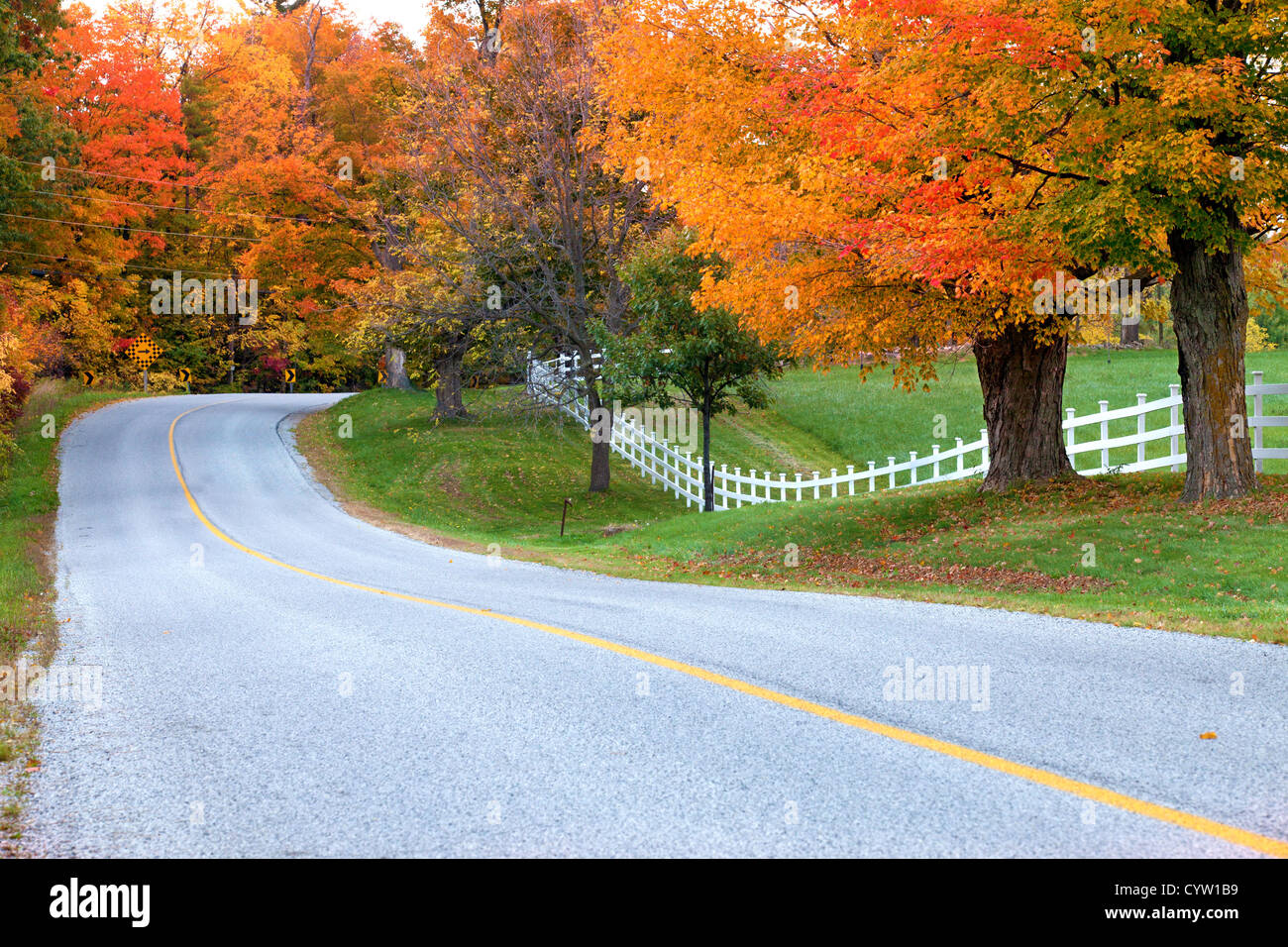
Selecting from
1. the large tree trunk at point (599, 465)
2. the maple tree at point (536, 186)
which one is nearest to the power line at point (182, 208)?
the maple tree at point (536, 186)

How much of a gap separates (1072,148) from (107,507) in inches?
852

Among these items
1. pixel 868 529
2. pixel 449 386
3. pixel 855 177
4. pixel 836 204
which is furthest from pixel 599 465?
pixel 855 177

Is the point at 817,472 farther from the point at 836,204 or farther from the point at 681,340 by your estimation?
Result: the point at 836,204

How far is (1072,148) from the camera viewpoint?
12.2 m

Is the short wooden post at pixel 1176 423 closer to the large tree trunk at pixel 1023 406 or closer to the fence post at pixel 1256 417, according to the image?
the fence post at pixel 1256 417

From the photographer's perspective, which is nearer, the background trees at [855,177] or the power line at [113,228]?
the background trees at [855,177]

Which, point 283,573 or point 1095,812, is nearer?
point 1095,812

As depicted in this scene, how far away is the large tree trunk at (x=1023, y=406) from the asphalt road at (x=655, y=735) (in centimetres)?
722

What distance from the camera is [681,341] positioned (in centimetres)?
2042

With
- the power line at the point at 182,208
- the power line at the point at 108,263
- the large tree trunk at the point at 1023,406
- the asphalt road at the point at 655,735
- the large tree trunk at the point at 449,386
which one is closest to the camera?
the asphalt road at the point at 655,735

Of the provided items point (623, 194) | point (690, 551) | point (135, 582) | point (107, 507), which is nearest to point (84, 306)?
point (107, 507)

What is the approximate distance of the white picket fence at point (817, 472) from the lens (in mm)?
18562

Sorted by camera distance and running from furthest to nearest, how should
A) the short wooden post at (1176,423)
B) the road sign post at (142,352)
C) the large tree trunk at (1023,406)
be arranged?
the road sign post at (142,352) → the short wooden post at (1176,423) → the large tree trunk at (1023,406)

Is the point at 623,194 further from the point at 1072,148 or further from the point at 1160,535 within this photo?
the point at 1160,535
